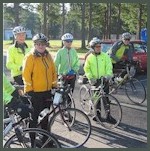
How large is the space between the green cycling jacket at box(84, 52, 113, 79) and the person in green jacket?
0.31 metres

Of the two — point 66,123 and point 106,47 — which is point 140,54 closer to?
point 106,47

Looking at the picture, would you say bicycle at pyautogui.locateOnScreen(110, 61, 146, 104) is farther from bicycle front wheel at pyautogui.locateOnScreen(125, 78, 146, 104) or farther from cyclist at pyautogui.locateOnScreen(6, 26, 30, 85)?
cyclist at pyautogui.locateOnScreen(6, 26, 30, 85)

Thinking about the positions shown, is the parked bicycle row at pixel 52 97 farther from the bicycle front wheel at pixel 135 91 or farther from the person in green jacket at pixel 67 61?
the bicycle front wheel at pixel 135 91

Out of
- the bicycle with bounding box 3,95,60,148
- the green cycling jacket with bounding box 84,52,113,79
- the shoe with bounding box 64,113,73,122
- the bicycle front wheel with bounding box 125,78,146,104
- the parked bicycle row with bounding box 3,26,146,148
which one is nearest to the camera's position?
the bicycle with bounding box 3,95,60,148

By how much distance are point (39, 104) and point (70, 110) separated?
1.71 ft

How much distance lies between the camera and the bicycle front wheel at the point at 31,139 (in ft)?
17.0

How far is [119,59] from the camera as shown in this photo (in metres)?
10.2

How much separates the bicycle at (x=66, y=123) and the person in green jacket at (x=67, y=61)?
2.99 ft

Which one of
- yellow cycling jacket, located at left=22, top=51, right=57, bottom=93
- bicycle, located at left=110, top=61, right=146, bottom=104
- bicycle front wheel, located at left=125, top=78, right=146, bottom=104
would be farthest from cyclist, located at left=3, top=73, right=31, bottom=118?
bicycle front wheel, located at left=125, top=78, right=146, bottom=104

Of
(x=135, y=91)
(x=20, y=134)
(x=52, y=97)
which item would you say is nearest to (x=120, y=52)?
(x=135, y=91)

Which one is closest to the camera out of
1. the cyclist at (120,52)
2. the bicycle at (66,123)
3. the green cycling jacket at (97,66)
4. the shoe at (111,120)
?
the bicycle at (66,123)

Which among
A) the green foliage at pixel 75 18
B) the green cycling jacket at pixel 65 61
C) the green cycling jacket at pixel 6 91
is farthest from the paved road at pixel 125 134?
the green foliage at pixel 75 18

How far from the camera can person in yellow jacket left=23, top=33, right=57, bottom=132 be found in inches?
236

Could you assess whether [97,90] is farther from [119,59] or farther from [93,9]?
[93,9]
